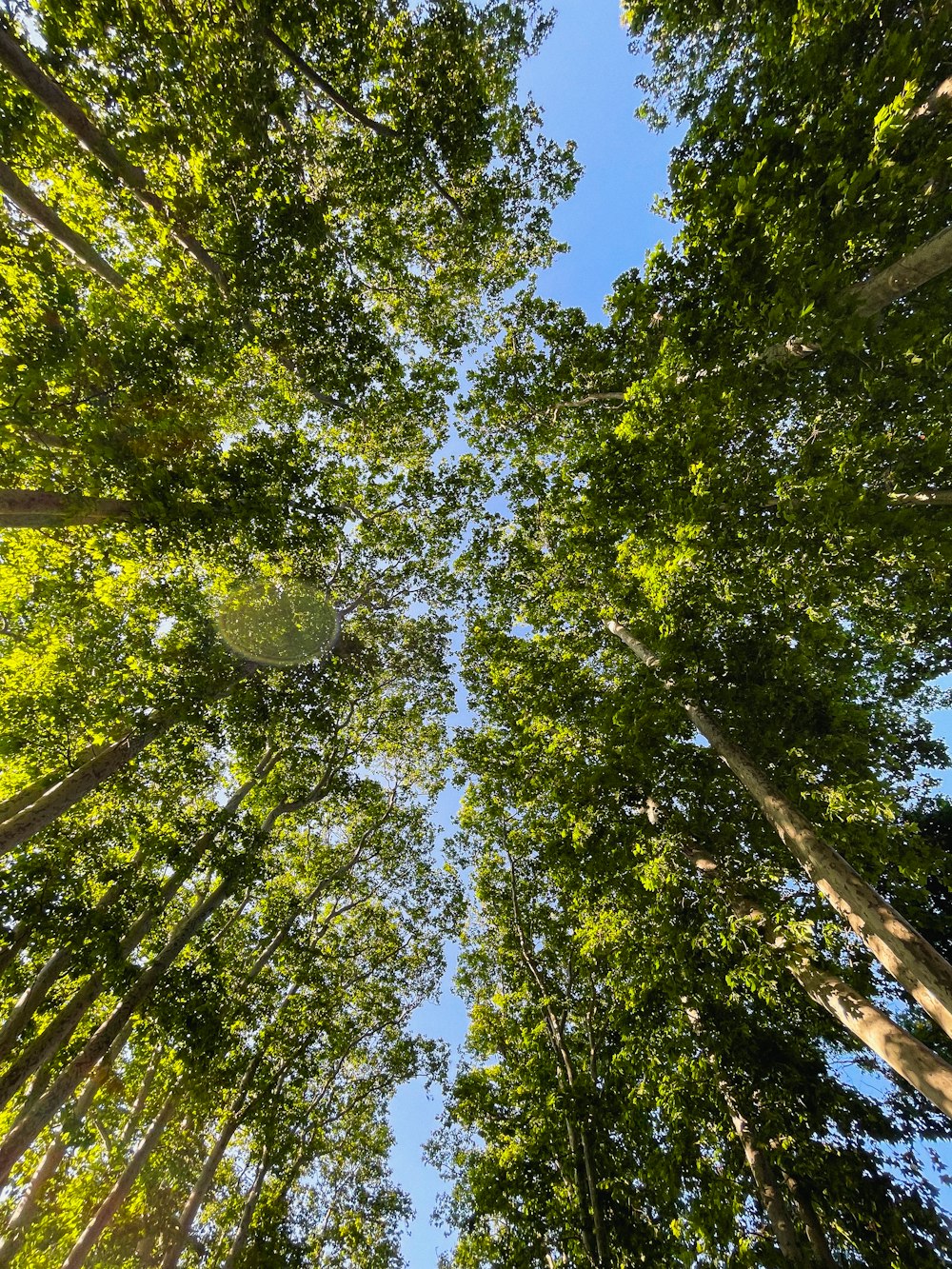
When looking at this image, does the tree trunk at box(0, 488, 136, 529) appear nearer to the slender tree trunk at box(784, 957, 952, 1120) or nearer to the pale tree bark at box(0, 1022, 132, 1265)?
the pale tree bark at box(0, 1022, 132, 1265)

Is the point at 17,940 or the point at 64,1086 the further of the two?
the point at 17,940

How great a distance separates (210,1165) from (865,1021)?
36.6ft

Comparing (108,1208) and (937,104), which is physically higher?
(937,104)

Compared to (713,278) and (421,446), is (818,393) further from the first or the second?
(421,446)

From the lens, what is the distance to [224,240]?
8781mm

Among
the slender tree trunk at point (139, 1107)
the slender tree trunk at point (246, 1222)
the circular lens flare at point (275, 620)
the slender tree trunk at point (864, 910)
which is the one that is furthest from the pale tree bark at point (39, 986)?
the slender tree trunk at point (864, 910)

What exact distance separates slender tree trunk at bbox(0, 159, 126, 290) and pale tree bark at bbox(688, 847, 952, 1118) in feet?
53.4

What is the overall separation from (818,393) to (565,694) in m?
6.68

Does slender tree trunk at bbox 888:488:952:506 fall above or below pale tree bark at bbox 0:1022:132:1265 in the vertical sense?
above

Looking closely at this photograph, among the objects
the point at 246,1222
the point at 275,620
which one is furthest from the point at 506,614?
the point at 246,1222

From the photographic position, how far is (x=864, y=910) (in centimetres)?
539

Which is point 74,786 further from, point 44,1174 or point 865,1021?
point 865,1021

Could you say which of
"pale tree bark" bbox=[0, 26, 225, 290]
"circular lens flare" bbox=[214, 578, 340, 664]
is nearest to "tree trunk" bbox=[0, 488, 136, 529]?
"circular lens flare" bbox=[214, 578, 340, 664]

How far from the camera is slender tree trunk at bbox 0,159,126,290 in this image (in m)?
8.83
